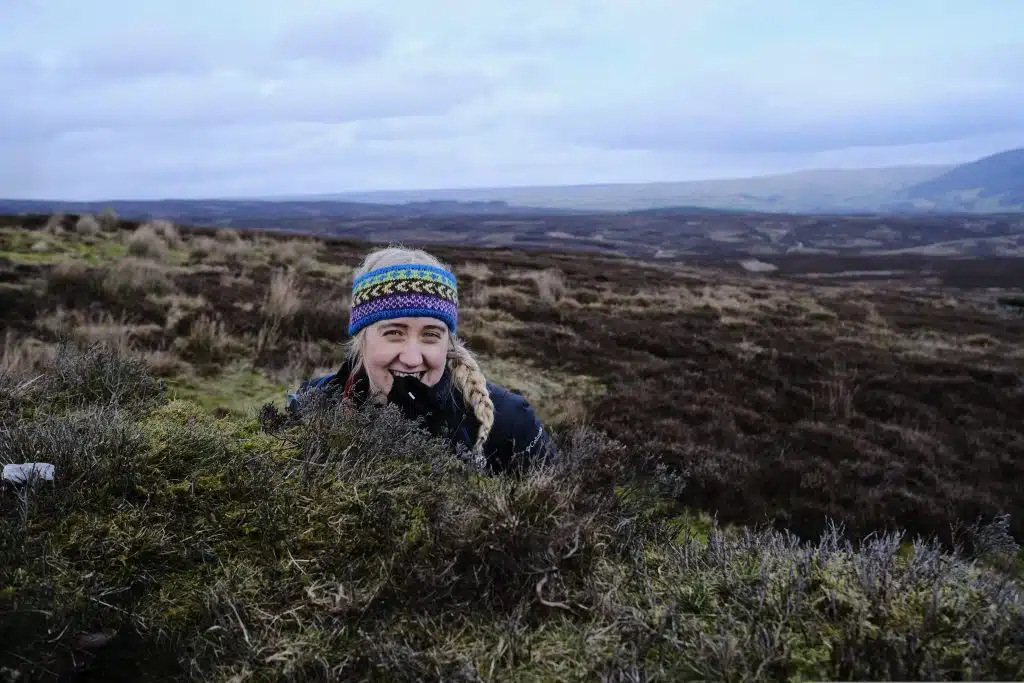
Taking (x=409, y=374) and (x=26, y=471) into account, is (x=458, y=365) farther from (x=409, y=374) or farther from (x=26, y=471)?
(x=26, y=471)

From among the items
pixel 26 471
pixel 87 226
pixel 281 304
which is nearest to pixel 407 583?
pixel 26 471

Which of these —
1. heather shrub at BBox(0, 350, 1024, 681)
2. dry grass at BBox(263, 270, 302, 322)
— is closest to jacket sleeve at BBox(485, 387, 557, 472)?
heather shrub at BBox(0, 350, 1024, 681)

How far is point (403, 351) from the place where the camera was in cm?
284

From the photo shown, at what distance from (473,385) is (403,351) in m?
0.42

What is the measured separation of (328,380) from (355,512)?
1.79 metres

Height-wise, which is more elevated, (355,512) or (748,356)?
(355,512)

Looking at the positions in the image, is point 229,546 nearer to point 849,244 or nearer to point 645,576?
point 645,576

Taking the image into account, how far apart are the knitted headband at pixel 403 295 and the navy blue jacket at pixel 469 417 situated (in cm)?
34

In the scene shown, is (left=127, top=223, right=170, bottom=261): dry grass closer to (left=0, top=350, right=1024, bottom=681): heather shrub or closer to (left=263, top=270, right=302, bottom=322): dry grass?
(left=263, top=270, right=302, bottom=322): dry grass

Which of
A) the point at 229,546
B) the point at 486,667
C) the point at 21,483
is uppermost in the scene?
the point at 21,483

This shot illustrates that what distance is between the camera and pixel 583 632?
4.75 feet

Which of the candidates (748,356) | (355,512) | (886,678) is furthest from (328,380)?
(748,356)

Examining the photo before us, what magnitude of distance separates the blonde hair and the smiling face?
0.17 meters

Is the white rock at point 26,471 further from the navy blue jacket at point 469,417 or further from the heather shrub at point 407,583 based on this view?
the navy blue jacket at point 469,417
